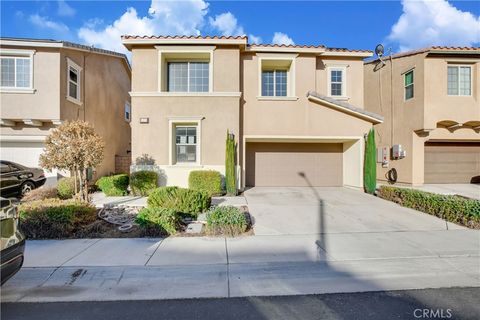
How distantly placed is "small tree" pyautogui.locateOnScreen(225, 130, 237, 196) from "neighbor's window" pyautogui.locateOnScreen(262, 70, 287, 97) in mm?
3415

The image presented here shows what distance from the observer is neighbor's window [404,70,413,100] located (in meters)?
12.7

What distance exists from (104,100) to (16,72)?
409 cm

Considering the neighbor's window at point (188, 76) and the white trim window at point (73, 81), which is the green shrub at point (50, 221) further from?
the white trim window at point (73, 81)

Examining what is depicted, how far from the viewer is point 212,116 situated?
10398mm

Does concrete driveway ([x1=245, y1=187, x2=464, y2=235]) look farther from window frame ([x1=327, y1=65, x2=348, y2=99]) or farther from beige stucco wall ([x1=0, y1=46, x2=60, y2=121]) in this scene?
beige stucco wall ([x1=0, y1=46, x2=60, y2=121])

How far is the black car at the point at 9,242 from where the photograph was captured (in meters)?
2.77

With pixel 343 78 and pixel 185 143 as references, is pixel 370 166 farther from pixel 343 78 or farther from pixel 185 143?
pixel 185 143

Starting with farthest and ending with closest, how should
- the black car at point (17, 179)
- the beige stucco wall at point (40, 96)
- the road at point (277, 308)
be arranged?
the beige stucco wall at point (40, 96) < the black car at point (17, 179) < the road at point (277, 308)

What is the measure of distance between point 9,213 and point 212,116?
795cm

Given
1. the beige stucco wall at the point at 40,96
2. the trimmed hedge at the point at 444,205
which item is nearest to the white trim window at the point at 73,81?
the beige stucco wall at the point at 40,96

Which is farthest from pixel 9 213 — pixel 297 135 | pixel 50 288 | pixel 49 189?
pixel 297 135

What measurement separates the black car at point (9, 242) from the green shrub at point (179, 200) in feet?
10.9

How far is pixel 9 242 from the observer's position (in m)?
2.90

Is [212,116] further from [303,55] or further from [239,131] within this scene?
[303,55]
